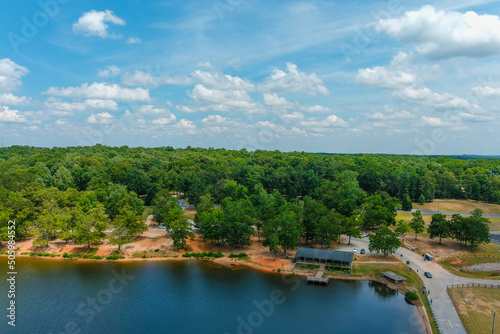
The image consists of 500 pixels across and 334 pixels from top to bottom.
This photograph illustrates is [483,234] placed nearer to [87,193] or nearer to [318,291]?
[318,291]

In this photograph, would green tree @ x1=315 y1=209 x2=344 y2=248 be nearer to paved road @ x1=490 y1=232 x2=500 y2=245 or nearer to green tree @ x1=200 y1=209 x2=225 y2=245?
green tree @ x1=200 y1=209 x2=225 y2=245

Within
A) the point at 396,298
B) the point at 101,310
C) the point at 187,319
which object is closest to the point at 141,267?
the point at 101,310

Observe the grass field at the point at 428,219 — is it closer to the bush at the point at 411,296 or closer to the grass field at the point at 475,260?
the grass field at the point at 475,260

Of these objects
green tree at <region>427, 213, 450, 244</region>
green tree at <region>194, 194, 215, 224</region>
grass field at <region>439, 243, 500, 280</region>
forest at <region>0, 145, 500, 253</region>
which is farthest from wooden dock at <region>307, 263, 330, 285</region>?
green tree at <region>427, 213, 450, 244</region>

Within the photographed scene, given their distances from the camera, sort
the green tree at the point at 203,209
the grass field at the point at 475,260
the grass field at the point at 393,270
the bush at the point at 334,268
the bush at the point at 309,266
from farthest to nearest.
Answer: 1. the green tree at the point at 203,209
2. the bush at the point at 309,266
3. the bush at the point at 334,268
4. the grass field at the point at 475,260
5. the grass field at the point at 393,270

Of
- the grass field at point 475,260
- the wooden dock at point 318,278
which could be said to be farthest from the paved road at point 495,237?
the wooden dock at point 318,278
